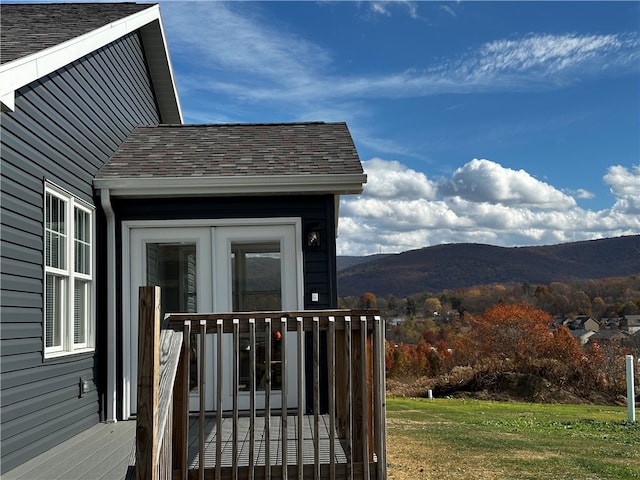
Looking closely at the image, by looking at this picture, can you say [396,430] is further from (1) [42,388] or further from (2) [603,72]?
(2) [603,72]

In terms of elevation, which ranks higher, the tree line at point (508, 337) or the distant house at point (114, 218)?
the distant house at point (114, 218)

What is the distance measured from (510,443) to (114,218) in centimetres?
490

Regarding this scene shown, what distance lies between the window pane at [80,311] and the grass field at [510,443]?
309 cm

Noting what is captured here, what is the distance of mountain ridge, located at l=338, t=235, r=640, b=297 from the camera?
3462 cm

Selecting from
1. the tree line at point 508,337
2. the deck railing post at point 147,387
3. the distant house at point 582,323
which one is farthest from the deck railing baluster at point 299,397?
the distant house at point 582,323

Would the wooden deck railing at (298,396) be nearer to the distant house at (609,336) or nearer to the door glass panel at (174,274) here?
the door glass panel at (174,274)

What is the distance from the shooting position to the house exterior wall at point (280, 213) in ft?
23.8

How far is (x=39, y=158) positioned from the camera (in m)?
5.57

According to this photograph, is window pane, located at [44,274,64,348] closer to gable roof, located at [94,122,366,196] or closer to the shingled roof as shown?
gable roof, located at [94,122,366,196]

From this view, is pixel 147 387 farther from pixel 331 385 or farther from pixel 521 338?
pixel 521 338

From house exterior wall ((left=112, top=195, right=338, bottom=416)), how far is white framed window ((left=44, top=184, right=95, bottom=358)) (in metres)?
0.54

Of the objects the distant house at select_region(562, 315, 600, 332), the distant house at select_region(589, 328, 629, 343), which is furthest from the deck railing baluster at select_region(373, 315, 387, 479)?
the distant house at select_region(562, 315, 600, 332)

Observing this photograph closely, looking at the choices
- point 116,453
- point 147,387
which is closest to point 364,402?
point 147,387

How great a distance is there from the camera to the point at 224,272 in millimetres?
7285
